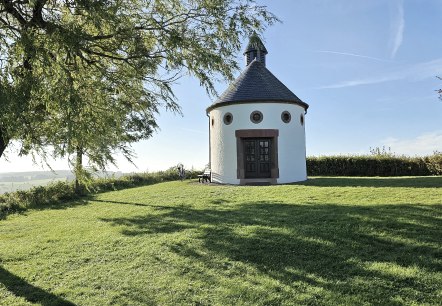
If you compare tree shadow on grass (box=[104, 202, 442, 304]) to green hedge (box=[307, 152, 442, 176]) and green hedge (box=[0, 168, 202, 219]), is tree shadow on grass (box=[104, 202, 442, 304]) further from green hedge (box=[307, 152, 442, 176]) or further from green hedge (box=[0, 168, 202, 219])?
green hedge (box=[307, 152, 442, 176])

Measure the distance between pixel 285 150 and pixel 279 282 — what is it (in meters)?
13.3

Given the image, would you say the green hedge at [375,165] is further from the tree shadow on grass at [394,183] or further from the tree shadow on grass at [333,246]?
the tree shadow on grass at [333,246]

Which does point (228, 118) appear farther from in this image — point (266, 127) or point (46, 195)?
point (46, 195)

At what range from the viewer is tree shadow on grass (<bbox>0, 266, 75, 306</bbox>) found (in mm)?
5637

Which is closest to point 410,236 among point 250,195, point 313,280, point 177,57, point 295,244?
point 295,244

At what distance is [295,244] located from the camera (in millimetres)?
7008

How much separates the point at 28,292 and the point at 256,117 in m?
13.8

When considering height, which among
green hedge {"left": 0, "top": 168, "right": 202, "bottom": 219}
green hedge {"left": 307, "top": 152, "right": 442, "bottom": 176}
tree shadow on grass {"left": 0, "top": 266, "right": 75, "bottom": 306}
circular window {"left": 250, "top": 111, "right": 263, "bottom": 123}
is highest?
circular window {"left": 250, "top": 111, "right": 263, "bottom": 123}

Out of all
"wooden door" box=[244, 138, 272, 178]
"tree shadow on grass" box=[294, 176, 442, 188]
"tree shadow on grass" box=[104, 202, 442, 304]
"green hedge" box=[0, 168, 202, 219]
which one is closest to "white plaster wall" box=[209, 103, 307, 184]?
"wooden door" box=[244, 138, 272, 178]

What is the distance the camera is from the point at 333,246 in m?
6.70

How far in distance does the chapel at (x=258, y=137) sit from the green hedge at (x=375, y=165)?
8.82m

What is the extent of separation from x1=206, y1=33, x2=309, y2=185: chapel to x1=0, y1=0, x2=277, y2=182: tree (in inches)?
379

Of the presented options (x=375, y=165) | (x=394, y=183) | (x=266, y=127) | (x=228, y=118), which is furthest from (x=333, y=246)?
(x=375, y=165)

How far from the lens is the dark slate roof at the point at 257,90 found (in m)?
18.3
